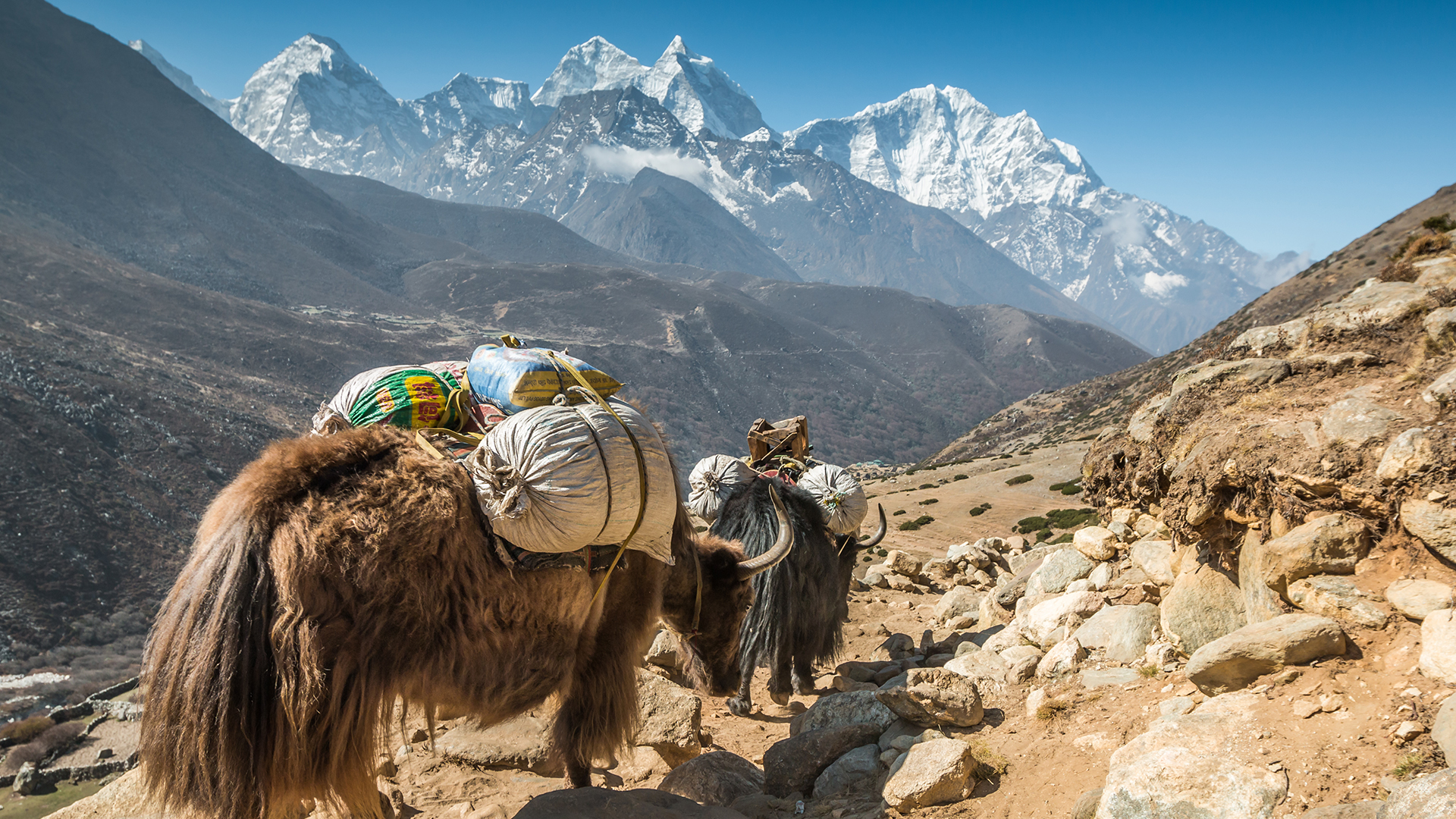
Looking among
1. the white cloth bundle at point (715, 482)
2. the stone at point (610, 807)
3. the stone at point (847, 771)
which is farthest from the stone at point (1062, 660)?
the white cloth bundle at point (715, 482)

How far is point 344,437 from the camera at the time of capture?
9.07 feet

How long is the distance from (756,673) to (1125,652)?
3687mm

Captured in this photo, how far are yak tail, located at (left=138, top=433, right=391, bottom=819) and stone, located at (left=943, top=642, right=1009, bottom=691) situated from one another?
359 cm

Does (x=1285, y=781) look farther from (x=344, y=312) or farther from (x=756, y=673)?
(x=344, y=312)

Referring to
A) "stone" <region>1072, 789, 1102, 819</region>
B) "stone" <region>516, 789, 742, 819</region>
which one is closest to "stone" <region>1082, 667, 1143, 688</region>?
"stone" <region>1072, 789, 1102, 819</region>

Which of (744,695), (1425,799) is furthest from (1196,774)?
(744,695)

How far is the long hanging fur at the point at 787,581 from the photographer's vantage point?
19.9ft

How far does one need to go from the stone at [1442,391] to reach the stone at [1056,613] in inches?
89.0

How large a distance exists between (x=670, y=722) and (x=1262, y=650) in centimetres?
313

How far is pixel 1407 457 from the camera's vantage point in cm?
318

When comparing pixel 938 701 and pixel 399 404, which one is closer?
pixel 399 404

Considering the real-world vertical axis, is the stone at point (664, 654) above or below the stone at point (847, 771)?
below

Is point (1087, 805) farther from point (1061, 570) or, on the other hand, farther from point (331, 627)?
point (1061, 570)

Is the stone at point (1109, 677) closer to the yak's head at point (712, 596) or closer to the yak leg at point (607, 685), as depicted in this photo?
the yak's head at point (712, 596)
